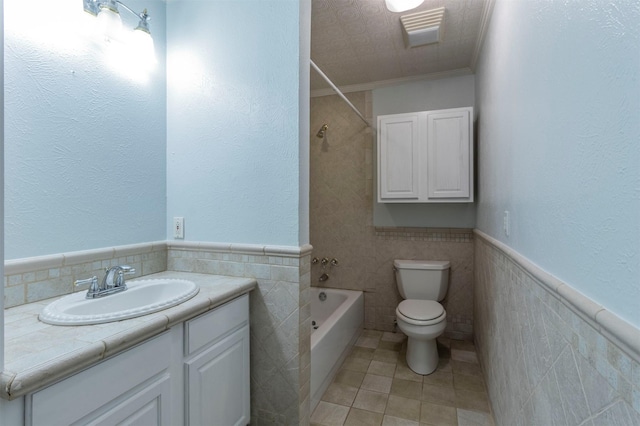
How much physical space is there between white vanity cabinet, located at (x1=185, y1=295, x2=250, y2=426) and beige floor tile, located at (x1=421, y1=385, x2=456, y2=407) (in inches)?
45.0

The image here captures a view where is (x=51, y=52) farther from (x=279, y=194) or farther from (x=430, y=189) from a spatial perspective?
(x=430, y=189)

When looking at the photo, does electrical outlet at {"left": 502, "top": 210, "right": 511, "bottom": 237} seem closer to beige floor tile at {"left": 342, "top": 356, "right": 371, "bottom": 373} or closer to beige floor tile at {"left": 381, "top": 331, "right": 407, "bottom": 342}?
beige floor tile at {"left": 342, "top": 356, "right": 371, "bottom": 373}

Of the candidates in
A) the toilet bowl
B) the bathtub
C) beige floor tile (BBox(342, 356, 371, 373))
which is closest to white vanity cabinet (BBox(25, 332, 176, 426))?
the bathtub

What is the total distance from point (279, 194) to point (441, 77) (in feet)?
7.09

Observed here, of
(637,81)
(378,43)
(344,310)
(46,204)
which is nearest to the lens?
(637,81)

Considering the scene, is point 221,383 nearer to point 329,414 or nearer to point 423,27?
point 329,414

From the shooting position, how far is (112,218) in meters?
1.51

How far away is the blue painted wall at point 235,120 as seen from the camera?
5.04ft

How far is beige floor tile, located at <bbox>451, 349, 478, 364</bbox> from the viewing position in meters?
2.47

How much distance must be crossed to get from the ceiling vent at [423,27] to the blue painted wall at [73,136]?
154 centimetres

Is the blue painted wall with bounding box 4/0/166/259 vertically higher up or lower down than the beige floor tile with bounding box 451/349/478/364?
higher up

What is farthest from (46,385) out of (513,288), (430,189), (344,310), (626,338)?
(430,189)

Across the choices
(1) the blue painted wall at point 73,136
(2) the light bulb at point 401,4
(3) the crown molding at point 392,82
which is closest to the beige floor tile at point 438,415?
(1) the blue painted wall at point 73,136

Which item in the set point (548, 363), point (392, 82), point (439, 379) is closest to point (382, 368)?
point (439, 379)
